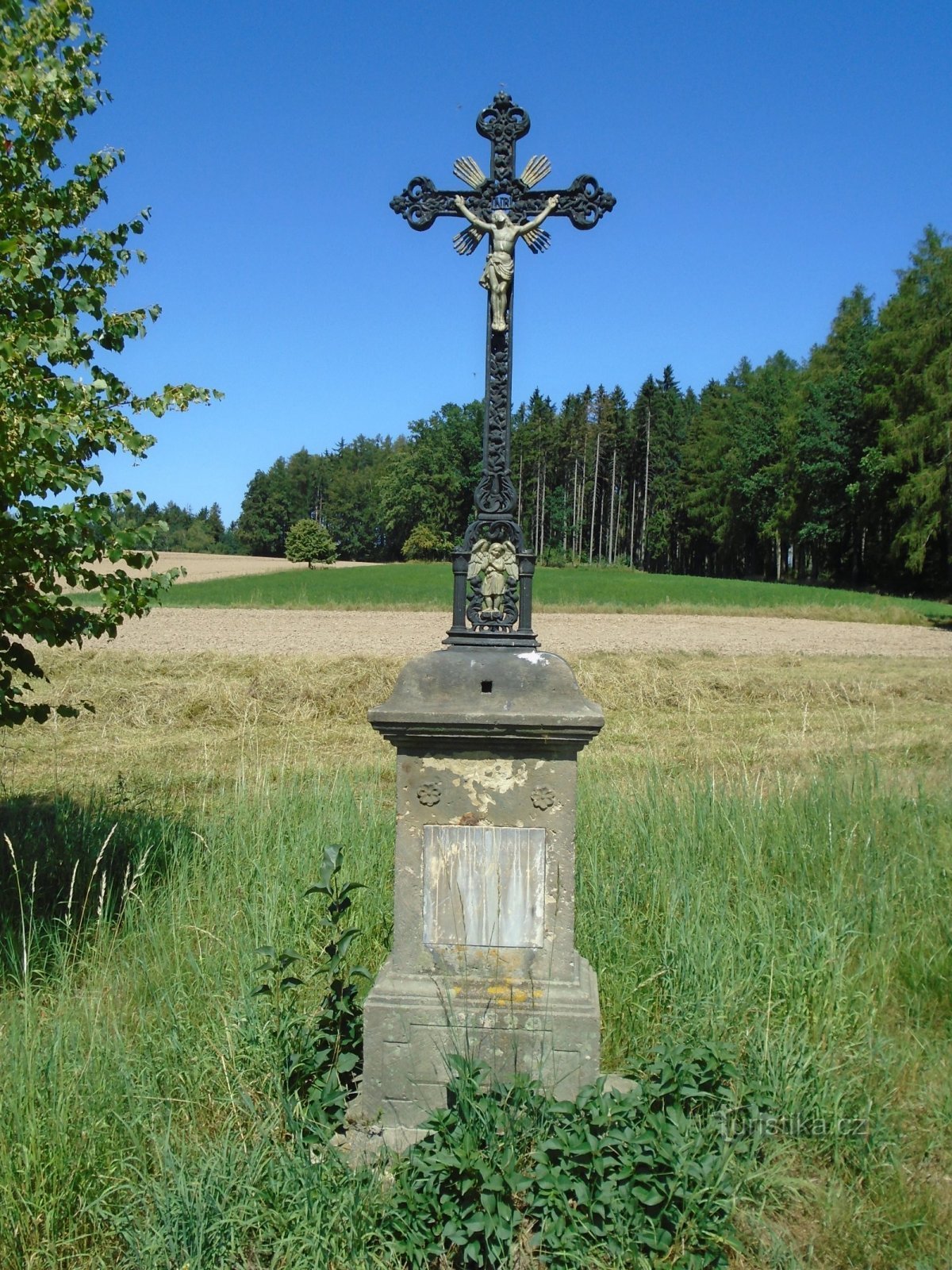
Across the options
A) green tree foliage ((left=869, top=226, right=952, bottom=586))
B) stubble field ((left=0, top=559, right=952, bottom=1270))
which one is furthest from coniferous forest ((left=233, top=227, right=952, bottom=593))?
stubble field ((left=0, top=559, right=952, bottom=1270))

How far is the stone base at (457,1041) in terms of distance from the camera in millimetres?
2902

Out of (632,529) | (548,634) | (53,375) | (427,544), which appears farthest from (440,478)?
(53,375)

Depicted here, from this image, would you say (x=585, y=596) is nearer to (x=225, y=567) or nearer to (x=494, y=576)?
(x=494, y=576)

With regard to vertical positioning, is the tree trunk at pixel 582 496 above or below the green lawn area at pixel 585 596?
above

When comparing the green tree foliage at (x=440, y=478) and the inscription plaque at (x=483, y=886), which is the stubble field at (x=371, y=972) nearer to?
the inscription plaque at (x=483, y=886)

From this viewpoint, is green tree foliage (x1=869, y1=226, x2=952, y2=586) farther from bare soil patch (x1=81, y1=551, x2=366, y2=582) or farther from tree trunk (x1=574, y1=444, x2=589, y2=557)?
bare soil patch (x1=81, y1=551, x2=366, y2=582)

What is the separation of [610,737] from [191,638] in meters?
11.5

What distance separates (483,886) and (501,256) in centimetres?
229

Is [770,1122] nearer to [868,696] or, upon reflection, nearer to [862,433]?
[868,696]

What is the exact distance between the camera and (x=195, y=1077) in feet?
9.11

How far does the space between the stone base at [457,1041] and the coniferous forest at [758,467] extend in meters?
35.2

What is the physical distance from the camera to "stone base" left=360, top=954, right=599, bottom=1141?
2902mm

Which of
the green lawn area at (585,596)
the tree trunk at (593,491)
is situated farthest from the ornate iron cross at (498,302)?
the tree trunk at (593,491)

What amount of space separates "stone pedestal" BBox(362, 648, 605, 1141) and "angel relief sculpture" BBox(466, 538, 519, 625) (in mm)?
165
